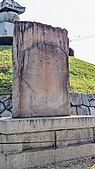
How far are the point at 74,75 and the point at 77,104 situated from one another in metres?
2.74

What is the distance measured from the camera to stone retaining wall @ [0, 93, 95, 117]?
30.1 feet

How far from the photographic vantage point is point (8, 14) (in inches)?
707

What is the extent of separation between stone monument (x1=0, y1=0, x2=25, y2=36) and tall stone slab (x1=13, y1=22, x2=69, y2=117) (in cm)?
1280

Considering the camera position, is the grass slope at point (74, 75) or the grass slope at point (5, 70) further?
the grass slope at point (74, 75)

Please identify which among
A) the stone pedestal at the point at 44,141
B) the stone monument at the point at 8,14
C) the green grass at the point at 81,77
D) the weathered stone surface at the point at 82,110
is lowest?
the stone pedestal at the point at 44,141

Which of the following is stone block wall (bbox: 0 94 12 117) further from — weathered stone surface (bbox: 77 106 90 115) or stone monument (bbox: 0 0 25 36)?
stone monument (bbox: 0 0 25 36)

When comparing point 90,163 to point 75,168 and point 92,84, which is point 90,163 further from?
point 92,84

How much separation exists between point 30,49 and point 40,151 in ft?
5.25

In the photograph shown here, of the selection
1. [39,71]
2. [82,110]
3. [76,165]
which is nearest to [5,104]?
[82,110]

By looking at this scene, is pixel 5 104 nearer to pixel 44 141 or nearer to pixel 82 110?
pixel 82 110

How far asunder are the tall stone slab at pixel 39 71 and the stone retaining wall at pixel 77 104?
432 cm

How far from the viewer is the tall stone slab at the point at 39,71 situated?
15.3ft

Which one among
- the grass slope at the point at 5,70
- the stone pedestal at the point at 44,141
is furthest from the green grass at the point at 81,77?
the stone pedestal at the point at 44,141

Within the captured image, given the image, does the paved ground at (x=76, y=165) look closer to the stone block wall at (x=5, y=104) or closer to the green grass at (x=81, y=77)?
the stone block wall at (x=5, y=104)
